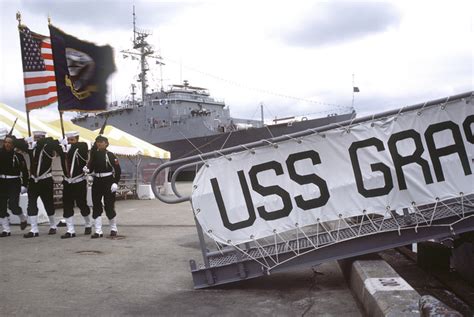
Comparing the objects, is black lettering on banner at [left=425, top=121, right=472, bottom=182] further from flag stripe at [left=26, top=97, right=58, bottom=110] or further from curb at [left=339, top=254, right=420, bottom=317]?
flag stripe at [left=26, top=97, right=58, bottom=110]

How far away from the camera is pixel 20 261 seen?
5.30 m

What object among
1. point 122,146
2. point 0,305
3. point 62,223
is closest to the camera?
point 0,305

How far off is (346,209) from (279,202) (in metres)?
0.62

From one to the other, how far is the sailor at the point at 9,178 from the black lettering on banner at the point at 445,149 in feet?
22.3

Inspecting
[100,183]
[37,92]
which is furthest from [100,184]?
[37,92]

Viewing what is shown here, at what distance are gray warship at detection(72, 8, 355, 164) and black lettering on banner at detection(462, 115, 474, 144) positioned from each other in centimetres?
2828

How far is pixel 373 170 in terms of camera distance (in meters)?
3.92

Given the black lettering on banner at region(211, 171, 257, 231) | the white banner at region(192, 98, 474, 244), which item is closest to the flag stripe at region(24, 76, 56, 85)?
the white banner at region(192, 98, 474, 244)

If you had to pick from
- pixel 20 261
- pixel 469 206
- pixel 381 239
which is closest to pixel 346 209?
pixel 381 239

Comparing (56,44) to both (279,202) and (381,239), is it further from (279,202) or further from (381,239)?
(381,239)

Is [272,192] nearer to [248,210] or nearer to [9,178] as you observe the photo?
[248,210]

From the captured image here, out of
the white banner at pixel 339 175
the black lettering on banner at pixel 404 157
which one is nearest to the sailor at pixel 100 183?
the white banner at pixel 339 175

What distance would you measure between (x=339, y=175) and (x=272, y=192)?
0.64 metres

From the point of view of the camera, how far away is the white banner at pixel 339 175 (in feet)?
12.8
